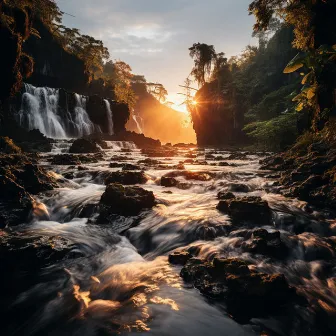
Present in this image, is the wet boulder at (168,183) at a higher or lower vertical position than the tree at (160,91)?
lower

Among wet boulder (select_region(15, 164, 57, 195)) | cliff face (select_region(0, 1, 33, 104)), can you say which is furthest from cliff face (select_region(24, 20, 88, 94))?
wet boulder (select_region(15, 164, 57, 195))

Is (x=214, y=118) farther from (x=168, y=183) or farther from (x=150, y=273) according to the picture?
(x=150, y=273)

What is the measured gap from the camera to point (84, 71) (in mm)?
44062

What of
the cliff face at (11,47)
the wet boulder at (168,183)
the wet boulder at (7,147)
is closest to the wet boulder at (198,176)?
the wet boulder at (168,183)

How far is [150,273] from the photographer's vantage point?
3.59 metres

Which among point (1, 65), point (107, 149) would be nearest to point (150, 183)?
point (1, 65)

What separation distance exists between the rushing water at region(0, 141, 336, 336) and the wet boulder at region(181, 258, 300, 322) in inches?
4.4

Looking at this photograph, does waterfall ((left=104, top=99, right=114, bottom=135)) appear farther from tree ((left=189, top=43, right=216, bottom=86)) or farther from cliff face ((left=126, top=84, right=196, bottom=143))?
cliff face ((left=126, top=84, right=196, bottom=143))

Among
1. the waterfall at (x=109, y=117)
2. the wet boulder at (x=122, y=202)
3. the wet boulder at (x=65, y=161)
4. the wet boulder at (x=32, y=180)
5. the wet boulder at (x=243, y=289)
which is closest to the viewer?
the wet boulder at (x=243, y=289)

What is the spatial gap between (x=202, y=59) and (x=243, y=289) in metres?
41.3

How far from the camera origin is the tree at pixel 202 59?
128 ft

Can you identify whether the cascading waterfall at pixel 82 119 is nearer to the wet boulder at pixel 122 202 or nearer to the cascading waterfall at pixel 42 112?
the cascading waterfall at pixel 42 112

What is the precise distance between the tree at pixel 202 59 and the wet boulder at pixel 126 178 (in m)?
34.6

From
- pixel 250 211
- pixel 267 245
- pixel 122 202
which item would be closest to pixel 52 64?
pixel 122 202
